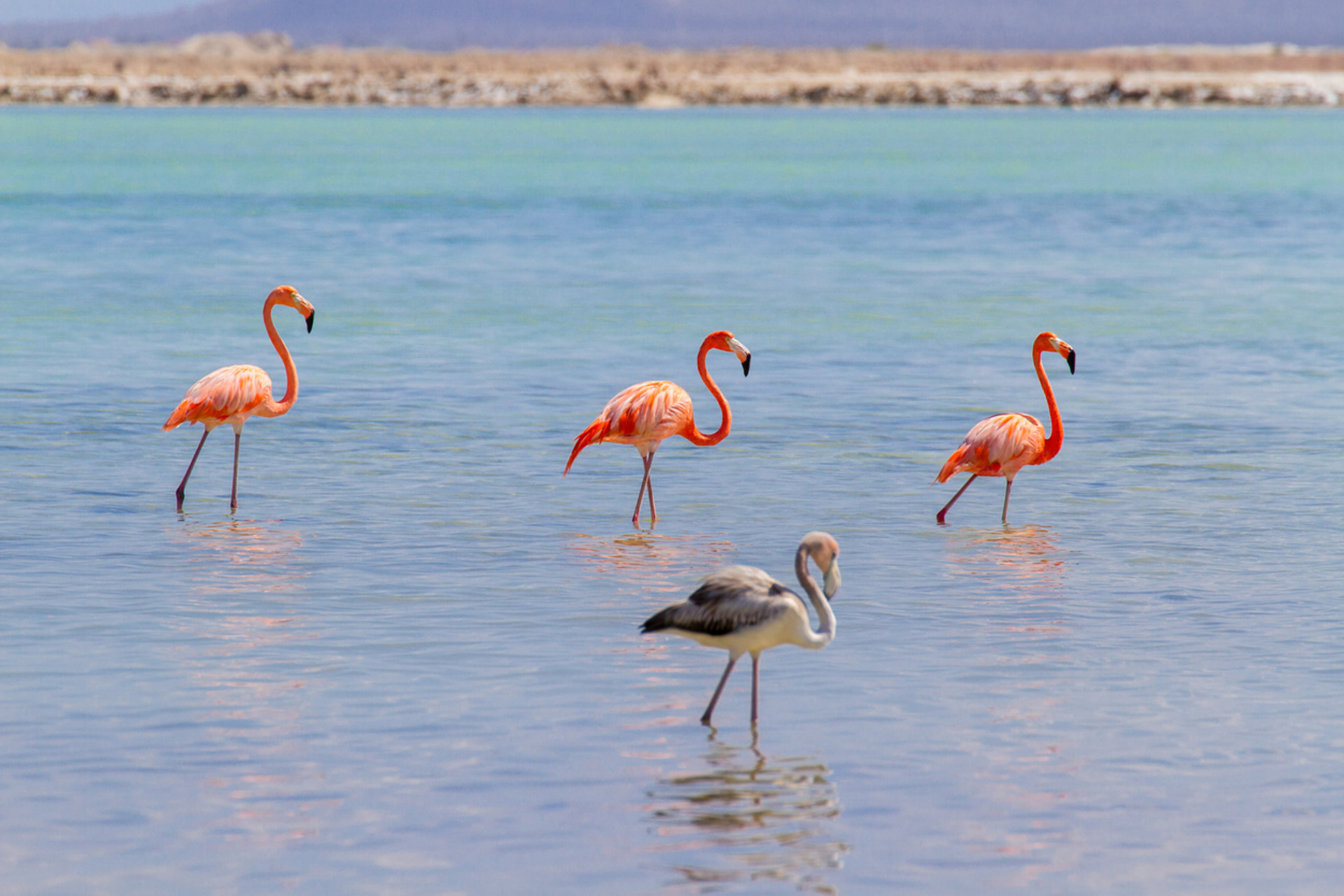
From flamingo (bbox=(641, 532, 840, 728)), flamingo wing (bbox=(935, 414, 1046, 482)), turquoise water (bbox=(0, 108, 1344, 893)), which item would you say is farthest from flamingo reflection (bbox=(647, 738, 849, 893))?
flamingo wing (bbox=(935, 414, 1046, 482))

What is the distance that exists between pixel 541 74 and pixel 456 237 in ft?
311

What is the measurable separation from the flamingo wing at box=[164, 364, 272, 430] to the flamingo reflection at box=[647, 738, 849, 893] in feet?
18.4

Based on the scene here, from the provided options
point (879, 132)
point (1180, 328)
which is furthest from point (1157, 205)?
point (879, 132)

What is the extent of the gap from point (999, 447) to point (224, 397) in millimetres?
4915

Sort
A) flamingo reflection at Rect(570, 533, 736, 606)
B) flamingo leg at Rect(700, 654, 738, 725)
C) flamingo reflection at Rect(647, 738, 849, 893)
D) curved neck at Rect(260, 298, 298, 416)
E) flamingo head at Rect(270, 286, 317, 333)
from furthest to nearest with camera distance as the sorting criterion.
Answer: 1. curved neck at Rect(260, 298, 298, 416)
2. flamingo head at Rect(270, 286, 317, 333)
3. flamingo reflection at Rect(570, 533, 736, 606)
4. flamingo leg at Rect(700, 654, 738, 725)
5. flamingo reflection at Rect(647, 738, 849, 893)

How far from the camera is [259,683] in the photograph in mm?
7621

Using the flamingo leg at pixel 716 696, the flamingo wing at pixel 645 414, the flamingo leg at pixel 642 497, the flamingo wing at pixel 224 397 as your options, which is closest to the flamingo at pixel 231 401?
the flamingo wing at pixel 224 397

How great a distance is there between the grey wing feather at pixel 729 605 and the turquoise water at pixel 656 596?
50cm

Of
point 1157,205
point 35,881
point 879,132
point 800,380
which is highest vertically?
point 879,132

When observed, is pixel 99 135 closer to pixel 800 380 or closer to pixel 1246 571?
pixel 800 380

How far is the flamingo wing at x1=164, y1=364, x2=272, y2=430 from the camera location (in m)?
11.5

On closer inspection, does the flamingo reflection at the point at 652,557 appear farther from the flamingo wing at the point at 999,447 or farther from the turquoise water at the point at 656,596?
the flamingo wing at the point at 999,447

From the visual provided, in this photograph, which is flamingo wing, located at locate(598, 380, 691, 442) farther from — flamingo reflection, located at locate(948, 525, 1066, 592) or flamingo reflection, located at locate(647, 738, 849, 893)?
flamingo reflection, located at locate(647, 738, 849, 893)

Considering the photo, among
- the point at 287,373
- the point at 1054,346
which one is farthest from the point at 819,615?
the point at 287,373
